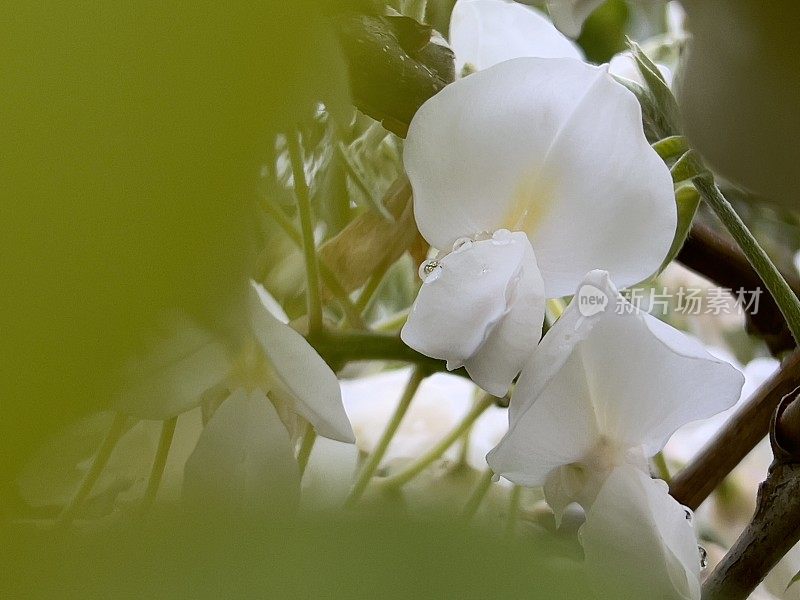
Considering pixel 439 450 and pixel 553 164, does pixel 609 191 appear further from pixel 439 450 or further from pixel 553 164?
pixel 439 450

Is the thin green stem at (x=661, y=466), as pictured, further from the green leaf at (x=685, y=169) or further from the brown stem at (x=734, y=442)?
the green leaf at (x=685, y=169)

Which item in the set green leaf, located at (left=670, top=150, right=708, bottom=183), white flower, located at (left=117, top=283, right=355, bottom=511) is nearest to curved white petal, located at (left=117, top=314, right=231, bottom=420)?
white flower, located at (left=117, top=283, right=355, bottom=511)

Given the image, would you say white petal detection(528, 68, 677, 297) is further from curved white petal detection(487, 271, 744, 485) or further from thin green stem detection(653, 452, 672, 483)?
thin green stem detection(653, 452, 672, 483)

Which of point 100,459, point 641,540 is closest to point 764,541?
Answer: point 641,540

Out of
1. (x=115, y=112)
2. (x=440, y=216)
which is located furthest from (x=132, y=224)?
(x=440, y=216)

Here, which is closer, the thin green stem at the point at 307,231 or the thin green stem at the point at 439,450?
the thin green stem at the point at 307,231

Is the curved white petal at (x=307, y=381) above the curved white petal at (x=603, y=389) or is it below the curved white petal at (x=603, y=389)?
below

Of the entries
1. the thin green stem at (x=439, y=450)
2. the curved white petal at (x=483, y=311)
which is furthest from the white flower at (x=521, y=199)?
the thin green stem at (x=439, y=450)
